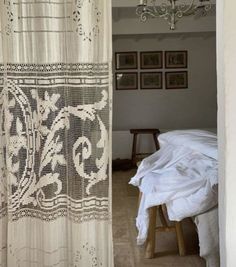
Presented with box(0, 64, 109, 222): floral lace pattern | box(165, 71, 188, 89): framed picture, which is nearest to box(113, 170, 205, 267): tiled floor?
box(0, 64, 109, 222): floral lace pattern

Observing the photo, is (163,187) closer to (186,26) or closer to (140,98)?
(186,26)

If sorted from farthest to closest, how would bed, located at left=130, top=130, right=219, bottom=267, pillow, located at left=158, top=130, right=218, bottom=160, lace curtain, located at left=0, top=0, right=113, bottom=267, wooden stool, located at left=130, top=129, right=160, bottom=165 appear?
→ wooden stool, located at left=130, top=129, right=160, bottom=165 < pillow, located at left=158, top=130, right=218, bottom=160 < bed, located at left=130, top=130, right=219, bottom=267 < lace curtain, located at left=0, top=0, right=113, bottom=267

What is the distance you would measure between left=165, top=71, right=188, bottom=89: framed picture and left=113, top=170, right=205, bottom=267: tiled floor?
289cm

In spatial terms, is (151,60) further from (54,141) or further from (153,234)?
(54,141)

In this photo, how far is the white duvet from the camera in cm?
239

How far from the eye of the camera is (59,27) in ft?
4.37

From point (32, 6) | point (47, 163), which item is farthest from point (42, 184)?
point (32, 6)

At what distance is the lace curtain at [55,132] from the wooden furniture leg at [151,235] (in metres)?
1.35

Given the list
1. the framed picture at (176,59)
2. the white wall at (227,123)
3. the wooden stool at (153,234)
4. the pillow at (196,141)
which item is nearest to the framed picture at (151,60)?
the framed picture at (176,59)

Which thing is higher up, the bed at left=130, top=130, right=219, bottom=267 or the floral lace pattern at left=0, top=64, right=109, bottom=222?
the floral lace pattern at left=0, top=64, right=109, bottom=222

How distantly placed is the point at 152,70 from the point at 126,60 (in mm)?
463

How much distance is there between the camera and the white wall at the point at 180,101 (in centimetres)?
643

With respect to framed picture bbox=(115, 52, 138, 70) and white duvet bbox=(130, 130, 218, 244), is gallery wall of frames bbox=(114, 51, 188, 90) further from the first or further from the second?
white duvet bbox=(130, 130, 218, 244)

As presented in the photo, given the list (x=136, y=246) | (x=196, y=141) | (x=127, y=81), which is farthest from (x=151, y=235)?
(x=127, y=81)
